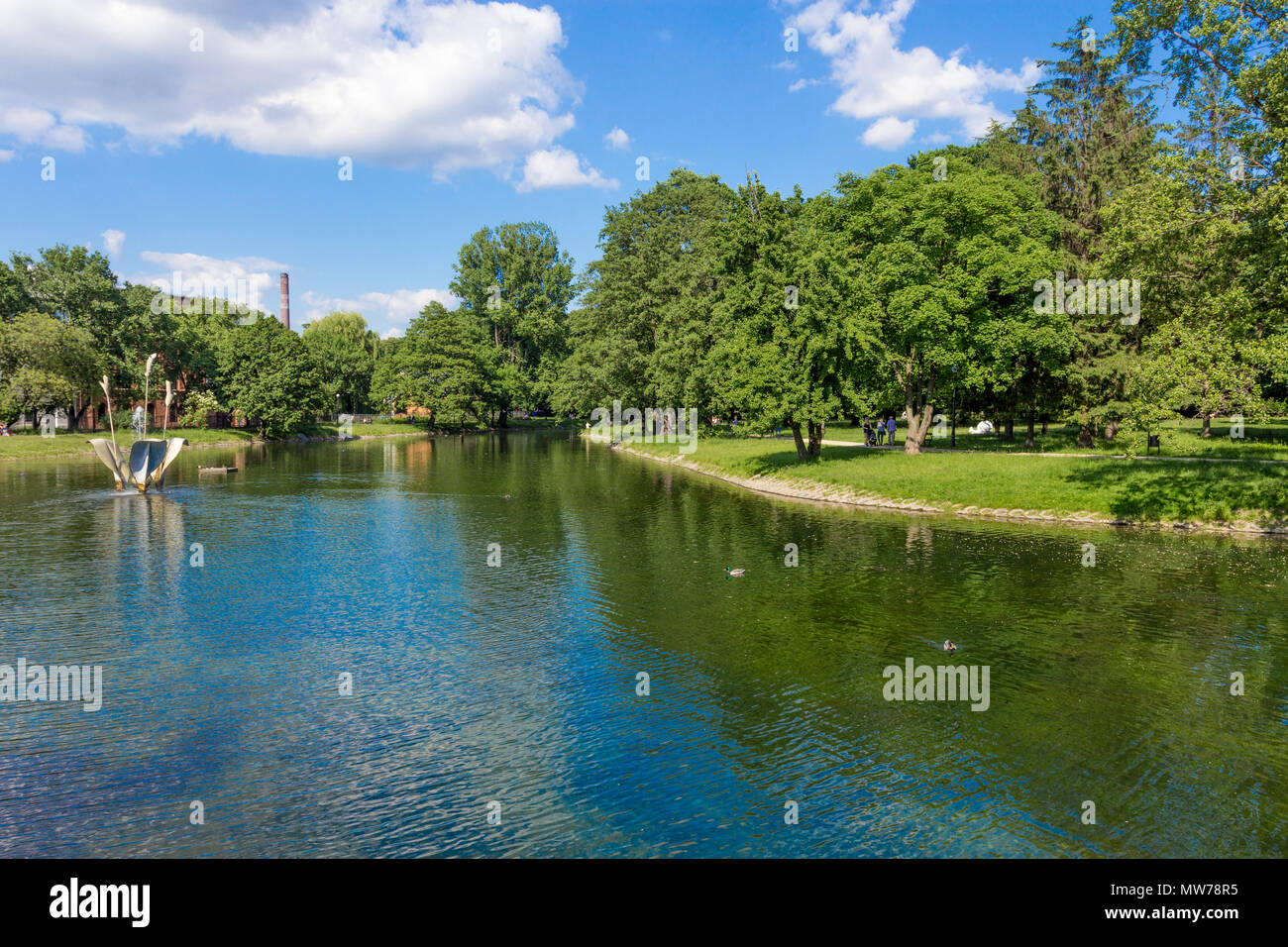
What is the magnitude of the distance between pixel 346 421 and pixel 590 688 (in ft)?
408

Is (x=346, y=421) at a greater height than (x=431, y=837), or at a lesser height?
greater

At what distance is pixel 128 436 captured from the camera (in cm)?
10181

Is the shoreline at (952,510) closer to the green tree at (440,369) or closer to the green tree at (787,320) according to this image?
the green tree at (787,320)

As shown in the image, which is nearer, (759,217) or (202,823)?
(202,823)

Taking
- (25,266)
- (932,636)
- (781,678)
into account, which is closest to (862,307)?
(932,636)

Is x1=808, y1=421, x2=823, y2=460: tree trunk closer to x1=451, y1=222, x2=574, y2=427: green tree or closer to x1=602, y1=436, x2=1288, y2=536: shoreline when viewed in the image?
x1=602, y1=436, x2=1288, y2=536: shoreline

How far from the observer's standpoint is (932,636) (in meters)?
22.9

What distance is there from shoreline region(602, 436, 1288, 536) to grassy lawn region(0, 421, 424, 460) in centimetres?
6504

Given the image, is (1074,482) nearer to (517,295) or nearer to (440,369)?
(440,369)

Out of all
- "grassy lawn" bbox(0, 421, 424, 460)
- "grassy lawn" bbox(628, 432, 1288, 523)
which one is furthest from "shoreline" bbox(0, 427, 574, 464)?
"grassy lawn" bbox(628, 432, 1288, 523)

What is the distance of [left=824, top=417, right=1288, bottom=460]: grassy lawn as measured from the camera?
46688 millimetres

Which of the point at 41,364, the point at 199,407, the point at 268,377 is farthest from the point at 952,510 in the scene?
the point at 199,407

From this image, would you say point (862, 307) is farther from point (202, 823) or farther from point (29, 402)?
point (29, 402)
